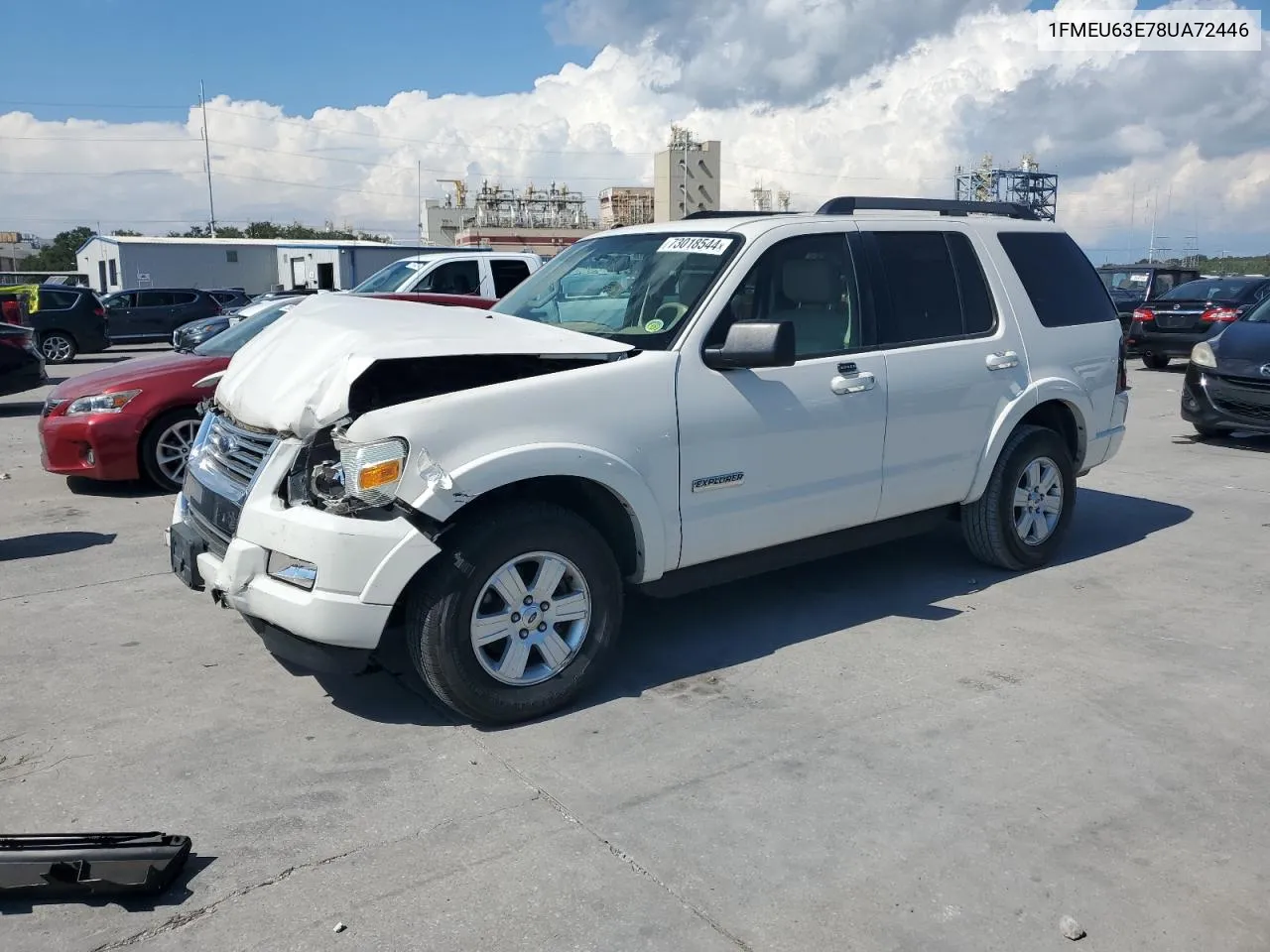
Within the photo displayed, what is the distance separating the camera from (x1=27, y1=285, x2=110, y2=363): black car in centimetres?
2297

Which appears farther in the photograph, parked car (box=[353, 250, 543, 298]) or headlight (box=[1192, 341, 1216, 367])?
parked car (box=[353, 250, 543, 298])

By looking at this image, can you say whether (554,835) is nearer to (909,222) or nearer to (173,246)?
(909,222)

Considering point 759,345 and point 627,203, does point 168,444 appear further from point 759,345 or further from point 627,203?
point 627,203

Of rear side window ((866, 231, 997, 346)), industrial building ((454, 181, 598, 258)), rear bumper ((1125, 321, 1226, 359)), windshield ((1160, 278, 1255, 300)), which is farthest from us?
industrial building ((454, 181, 598, 258))

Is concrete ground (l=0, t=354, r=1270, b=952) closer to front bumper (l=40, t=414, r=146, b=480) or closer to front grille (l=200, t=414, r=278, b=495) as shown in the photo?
front grille (l=200, t=414, r=278, b=495)

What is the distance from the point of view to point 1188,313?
17156 mm

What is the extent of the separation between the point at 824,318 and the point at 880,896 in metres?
2.89

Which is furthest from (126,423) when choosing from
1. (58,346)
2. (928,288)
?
(58,346)

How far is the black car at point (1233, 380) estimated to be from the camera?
10.0m

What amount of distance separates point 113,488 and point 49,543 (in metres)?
1.79

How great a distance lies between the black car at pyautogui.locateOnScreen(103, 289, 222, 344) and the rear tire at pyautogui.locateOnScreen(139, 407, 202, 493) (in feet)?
67.7

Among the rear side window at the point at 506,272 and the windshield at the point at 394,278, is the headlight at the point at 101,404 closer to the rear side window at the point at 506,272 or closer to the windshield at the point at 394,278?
the windshield at the point at 394,278

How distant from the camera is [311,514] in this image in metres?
3.97

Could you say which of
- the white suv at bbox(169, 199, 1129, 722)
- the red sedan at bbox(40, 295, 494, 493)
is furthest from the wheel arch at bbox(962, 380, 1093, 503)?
the red sedan at bbox(40, 295, 494, 493)
